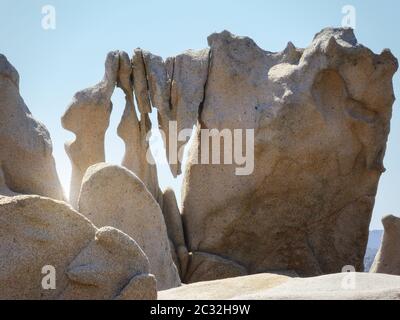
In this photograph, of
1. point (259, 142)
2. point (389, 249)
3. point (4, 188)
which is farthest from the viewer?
point (259, 142)

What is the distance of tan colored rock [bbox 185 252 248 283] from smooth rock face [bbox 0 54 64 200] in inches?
133

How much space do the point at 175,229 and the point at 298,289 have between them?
26.0 feet

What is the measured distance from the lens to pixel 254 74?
15.1 m

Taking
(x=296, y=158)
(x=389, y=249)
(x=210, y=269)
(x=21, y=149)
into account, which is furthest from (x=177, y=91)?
(x=389, y=249)

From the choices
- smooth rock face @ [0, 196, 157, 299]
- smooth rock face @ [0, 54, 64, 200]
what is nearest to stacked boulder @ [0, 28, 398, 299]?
smooth rock face @ [0, 54, 64, 200]

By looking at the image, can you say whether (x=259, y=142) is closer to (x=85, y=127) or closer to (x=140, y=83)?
(x=140, y=83)

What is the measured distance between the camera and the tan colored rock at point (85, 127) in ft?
47.1

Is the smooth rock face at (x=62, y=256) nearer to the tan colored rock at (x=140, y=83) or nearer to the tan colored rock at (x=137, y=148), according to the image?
the tan colored rock at (x=137, y=148)

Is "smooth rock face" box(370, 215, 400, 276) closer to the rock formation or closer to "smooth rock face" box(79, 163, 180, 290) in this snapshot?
the rock formation

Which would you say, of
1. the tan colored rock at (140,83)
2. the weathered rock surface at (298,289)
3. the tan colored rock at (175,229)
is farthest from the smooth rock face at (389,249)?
the weathered rock surface at (298,289)

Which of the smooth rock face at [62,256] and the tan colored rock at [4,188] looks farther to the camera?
the tan colored rock at [4,188]

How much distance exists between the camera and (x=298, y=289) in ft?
22.9

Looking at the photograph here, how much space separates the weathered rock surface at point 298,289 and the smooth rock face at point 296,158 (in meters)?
5.63
